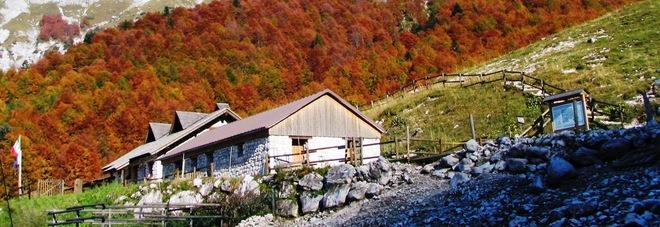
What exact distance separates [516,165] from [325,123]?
18171mm

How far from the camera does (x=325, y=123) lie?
38719 millimetres

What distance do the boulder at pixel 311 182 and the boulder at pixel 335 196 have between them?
2.78ft

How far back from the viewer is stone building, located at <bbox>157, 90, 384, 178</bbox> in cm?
3500

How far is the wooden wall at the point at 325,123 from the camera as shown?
119 feet

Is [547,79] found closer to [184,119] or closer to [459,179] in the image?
[459,179]

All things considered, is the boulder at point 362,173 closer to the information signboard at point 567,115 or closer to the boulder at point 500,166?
the boulder at point 500,166

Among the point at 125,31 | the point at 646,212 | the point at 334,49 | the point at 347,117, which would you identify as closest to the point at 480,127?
the point at 347,117

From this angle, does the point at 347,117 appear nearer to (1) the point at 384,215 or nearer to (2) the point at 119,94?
(1) the point at 384,215

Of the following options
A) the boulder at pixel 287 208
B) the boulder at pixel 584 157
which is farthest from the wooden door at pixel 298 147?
the boulder at pixel 584 157

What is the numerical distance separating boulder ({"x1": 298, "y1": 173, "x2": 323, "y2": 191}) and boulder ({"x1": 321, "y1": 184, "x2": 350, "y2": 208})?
33.4 inches

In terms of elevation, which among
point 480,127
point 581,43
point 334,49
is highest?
point 334,49

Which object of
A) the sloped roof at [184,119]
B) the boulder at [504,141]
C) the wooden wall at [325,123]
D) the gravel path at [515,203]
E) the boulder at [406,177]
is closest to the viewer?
the gravel path at [515,203]

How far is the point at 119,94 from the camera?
82938 millimetres

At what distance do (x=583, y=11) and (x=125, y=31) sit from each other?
8791 centimetres
